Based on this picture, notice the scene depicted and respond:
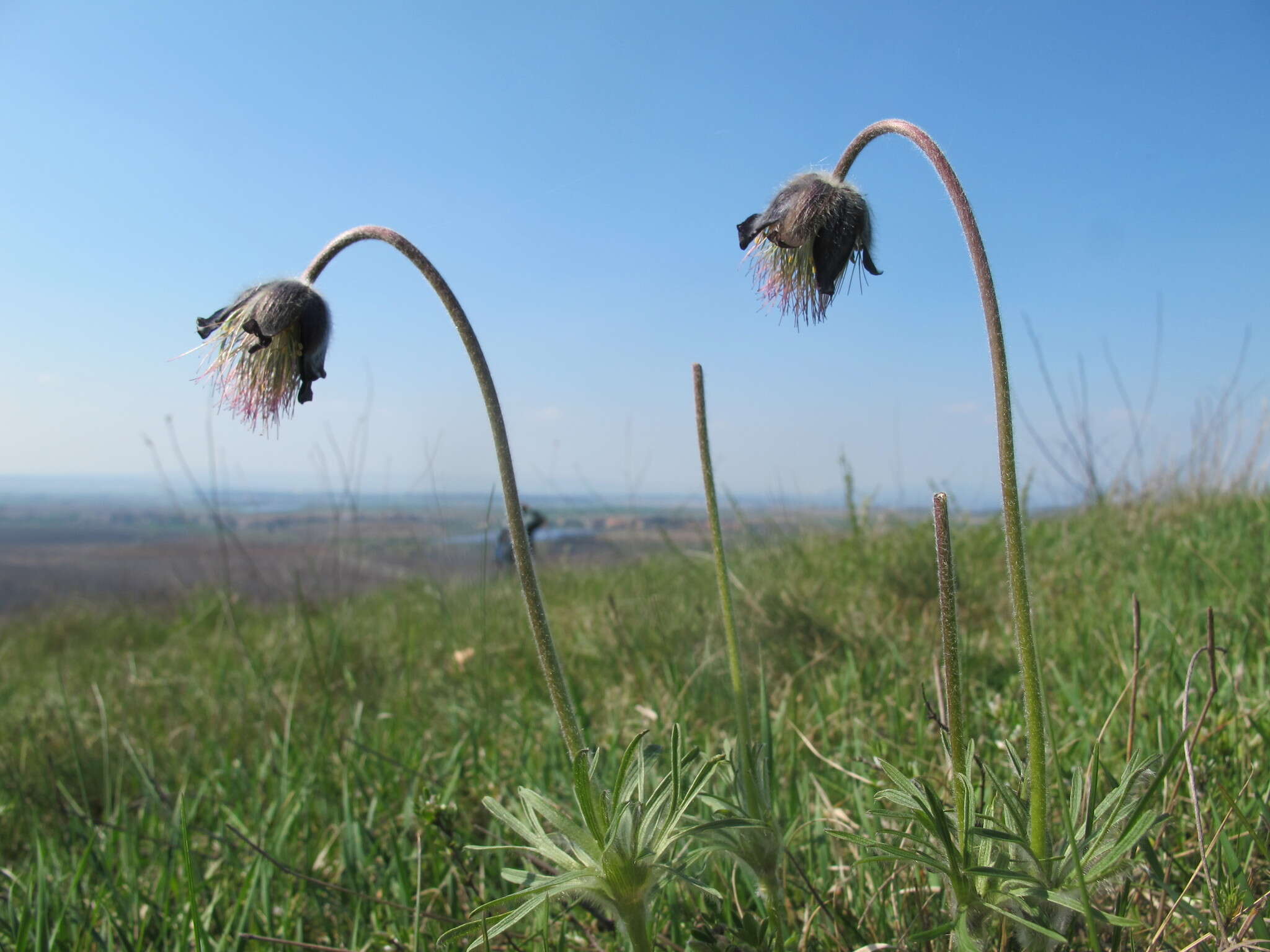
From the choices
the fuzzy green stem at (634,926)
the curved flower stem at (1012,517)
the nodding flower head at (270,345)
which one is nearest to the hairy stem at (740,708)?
the fuzzy green stem at (634,926)

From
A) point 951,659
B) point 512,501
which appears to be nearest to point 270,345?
point 512,501

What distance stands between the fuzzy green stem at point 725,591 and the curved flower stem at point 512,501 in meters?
0.33

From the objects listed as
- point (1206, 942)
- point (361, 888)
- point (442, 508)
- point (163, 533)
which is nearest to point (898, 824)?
point (1206, 942)

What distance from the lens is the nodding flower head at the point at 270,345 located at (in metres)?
1.70

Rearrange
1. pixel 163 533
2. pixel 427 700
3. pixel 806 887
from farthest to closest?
pixel 163 533 → pixel 427 700 → pixel 806 887

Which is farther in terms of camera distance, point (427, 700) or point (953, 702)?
point (427, 700)

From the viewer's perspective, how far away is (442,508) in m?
4.88

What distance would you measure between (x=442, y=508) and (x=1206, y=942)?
13.5 feet

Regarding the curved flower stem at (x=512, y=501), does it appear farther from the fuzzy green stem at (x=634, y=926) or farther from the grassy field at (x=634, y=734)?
the grassy field at (x=634, y=734)

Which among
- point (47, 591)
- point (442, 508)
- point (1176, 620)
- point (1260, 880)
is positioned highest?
point (442, 508)

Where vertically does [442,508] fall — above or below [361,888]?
above

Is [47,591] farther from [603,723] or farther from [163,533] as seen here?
[603,723]

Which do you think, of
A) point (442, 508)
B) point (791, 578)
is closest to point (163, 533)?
point (442, 508)

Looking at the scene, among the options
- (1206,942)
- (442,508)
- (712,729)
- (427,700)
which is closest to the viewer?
(1206,942)
